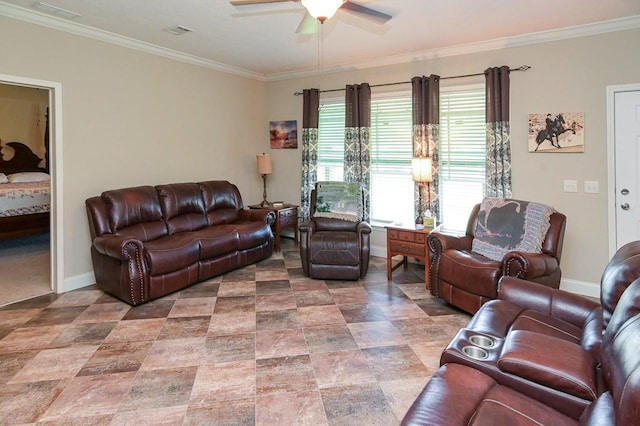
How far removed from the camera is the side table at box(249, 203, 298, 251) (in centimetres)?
581

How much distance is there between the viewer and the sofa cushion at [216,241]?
14.3 feet

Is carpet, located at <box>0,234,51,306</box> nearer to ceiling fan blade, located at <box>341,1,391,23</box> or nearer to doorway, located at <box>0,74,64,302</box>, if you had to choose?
doorway, located at <box>0,74,64,302</box>

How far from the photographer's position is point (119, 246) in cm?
367

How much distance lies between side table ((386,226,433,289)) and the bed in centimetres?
566

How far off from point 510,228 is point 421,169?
4.20 feet

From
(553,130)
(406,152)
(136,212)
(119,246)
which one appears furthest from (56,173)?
(553,130)

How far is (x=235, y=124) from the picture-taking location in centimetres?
615

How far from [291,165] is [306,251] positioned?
87.8 inches

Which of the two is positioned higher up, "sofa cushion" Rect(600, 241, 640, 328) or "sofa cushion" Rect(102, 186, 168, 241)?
"sofa cushion" Rect(102, 186, 168, 241)

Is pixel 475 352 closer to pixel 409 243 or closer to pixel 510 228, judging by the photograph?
pixel 510 228

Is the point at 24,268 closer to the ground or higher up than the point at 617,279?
closer to the ground

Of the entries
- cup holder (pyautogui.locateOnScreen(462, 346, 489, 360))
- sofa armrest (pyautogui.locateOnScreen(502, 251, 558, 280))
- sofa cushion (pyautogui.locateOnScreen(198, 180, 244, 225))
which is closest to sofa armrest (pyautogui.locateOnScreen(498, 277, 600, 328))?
sofa armrest (pyautogui.locateOnScreen(502, 251, 558, 280))

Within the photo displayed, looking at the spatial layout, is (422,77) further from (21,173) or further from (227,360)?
(21,173)

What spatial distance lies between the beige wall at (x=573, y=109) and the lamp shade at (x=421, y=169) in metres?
0.97
